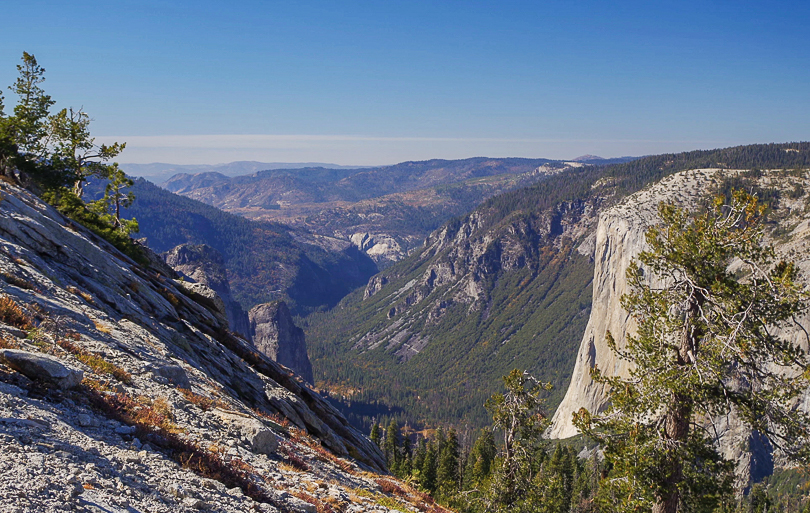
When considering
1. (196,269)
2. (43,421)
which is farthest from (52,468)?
(196,269)

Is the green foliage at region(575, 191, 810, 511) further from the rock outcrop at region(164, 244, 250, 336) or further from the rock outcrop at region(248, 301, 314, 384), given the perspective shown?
the rock outcrop at region(248, 301, 314, 384)

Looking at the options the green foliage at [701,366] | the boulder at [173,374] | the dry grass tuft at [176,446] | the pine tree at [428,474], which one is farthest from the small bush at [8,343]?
the pine tree at [428,474]

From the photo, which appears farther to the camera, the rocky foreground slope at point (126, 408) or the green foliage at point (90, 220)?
the green foliage at point (90, 220)

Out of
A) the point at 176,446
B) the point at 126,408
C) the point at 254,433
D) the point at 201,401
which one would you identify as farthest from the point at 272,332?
the point at 176,446

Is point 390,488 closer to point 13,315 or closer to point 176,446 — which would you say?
point 176,446

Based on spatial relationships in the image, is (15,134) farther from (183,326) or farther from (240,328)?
(240,328)

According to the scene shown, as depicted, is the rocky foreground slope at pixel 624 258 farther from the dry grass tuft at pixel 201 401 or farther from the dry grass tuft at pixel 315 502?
the dry grass tuft at pixel 315 502

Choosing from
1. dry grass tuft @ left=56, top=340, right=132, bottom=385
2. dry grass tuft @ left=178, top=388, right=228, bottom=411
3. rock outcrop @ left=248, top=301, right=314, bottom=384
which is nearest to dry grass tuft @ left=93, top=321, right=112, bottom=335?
dry grass tuft @ left=56, top=340, right=132, bottom=385
